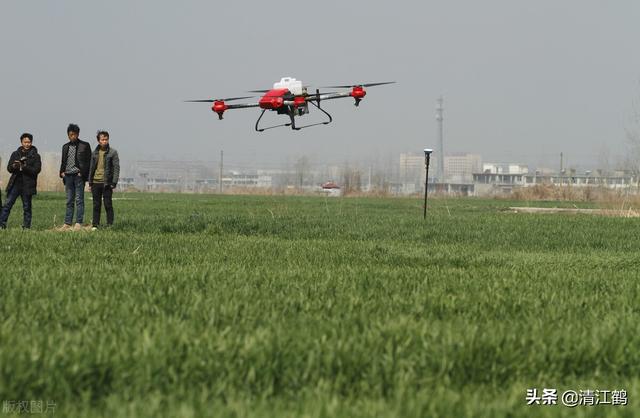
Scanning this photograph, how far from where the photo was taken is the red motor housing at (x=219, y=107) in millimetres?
21694

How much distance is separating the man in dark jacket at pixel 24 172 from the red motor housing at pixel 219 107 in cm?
637

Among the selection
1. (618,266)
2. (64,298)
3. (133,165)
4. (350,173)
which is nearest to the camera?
(64,298)

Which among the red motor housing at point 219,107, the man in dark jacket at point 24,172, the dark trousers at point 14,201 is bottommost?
the dark trousers at point 14,201

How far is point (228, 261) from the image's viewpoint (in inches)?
385

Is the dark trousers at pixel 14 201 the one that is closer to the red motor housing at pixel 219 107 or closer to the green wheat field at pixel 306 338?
the red motor housing at pixel 219 107

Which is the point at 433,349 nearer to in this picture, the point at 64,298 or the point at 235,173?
the point at 64,298

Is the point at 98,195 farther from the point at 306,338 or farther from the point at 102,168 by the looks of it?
the point at 306,338

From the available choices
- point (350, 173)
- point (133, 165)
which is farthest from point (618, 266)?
point (133, 165)

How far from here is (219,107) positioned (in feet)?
71.4

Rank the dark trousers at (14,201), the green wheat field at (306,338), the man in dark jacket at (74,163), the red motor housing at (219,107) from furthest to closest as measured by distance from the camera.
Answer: the red motor housing at (219,107) < the dark trousers at (14,201) < the man in dark jacket at (74,163) < the green wheat field at (306,338)

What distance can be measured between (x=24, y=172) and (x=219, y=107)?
6.81 meters

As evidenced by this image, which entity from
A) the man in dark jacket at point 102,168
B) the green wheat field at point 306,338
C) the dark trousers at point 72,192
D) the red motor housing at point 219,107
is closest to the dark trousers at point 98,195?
the man in dark jacket at point 102,168

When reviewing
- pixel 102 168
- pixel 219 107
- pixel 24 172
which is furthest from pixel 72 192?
pixel 219 107

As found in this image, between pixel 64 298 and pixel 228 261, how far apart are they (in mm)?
3891
